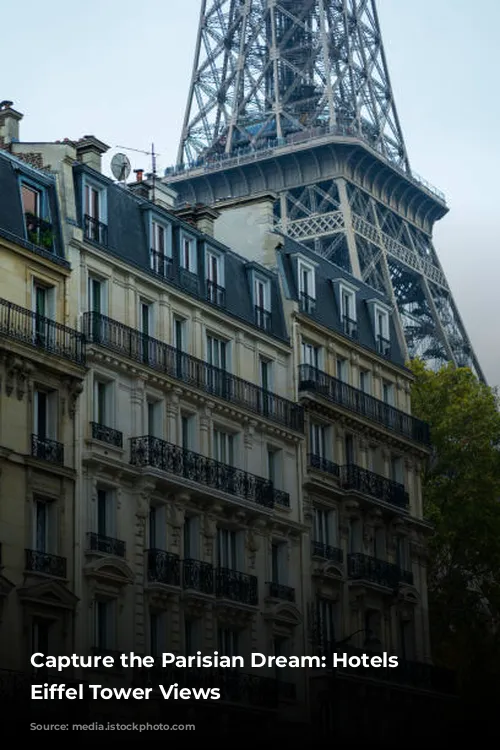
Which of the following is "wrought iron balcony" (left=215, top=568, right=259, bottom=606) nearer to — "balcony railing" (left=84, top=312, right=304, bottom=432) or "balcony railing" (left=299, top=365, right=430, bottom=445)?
"balcony railing" (left=84, top=312, right=304, bottom=432)

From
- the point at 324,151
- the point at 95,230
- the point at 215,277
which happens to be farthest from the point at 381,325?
the point at 324,151

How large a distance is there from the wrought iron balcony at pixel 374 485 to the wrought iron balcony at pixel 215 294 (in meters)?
6.66

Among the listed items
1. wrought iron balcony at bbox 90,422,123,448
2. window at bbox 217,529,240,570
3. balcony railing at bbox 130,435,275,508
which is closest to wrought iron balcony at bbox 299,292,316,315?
balcony railing at bbox 130,435,275,508

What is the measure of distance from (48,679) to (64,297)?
30.6ft

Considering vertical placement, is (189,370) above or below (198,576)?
above

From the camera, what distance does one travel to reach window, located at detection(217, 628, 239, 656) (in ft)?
159

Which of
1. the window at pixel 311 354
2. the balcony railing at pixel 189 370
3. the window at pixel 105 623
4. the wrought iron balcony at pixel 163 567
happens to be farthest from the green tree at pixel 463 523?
the window at pixel 105 623

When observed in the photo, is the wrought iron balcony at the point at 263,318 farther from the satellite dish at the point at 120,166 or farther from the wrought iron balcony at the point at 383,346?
the wrought iron balcony at the point at 383,346

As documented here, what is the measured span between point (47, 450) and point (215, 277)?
1029 cm

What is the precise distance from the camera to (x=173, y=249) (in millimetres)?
50812

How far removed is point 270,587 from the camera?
167ft

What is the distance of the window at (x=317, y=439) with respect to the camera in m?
54.5

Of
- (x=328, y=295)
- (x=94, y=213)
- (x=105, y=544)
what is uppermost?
(x=328, y=295)

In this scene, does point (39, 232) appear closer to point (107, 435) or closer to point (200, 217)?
point (107, 435)
